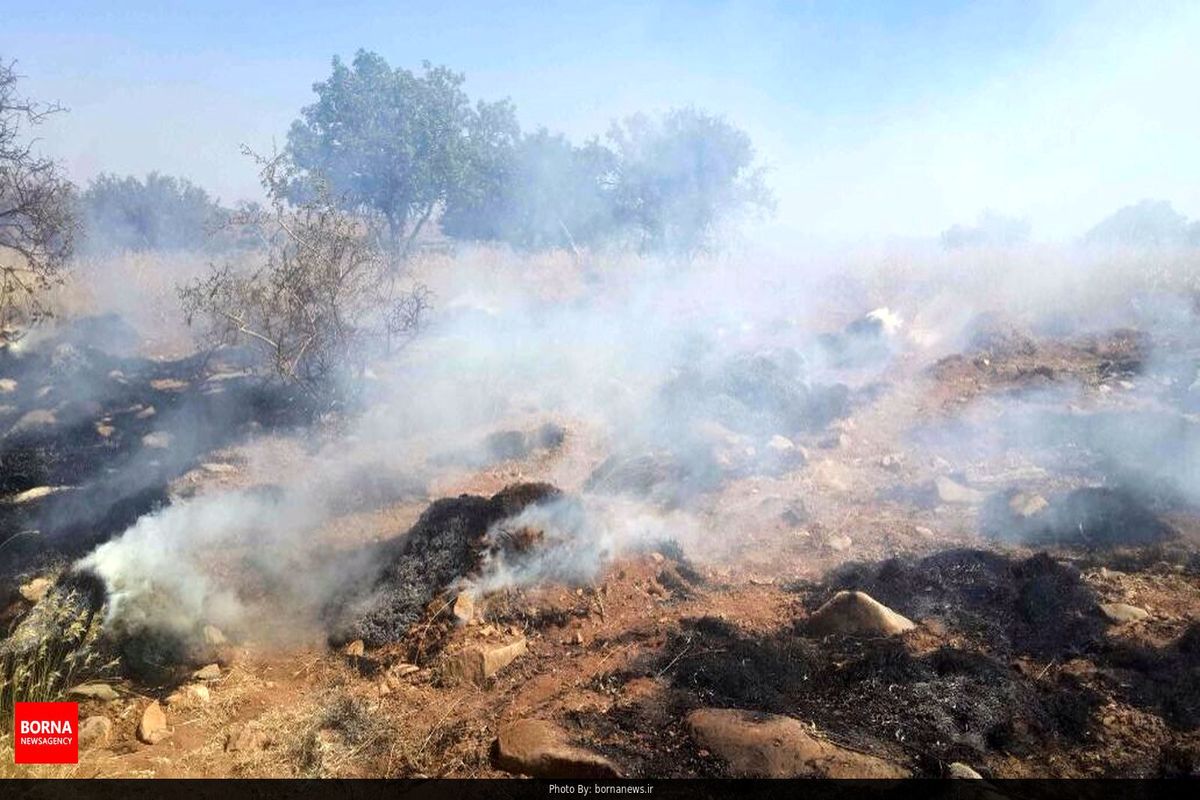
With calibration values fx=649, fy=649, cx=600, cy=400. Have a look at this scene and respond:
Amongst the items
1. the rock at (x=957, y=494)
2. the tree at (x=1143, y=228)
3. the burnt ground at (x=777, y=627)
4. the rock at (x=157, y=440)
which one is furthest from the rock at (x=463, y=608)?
the tree at (x=1143, y=228)

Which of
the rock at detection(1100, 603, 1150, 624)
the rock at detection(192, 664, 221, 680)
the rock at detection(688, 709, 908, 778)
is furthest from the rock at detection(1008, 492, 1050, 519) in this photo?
the rock at detection(192, 664, 221, 680)

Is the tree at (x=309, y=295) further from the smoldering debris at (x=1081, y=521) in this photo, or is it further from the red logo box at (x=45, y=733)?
the smoldering debris at (x=1081, y=521)

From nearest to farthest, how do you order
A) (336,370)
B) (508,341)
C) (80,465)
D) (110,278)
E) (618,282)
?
(80,465) → (336,370) → (508,341) → (110,278) → (618,282)

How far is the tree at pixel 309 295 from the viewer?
10.9 meters

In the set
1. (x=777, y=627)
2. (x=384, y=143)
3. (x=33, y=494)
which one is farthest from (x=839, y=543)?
(x=384, y=143)

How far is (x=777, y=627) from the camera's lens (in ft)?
19.0

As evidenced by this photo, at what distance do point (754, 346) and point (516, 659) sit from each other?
40.5ft

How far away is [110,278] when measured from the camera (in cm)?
1711

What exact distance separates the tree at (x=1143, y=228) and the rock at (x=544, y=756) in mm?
25715

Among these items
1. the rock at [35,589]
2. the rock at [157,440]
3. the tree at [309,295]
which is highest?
the tree at [309,295]

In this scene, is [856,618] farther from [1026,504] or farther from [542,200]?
[542,200]

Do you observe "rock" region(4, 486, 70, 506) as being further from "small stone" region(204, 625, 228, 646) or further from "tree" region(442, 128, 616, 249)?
"tree" region(442, 128, 616, 249)

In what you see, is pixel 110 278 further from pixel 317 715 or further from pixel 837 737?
pixel 837 737

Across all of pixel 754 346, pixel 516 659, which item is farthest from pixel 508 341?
pixel 516 659
